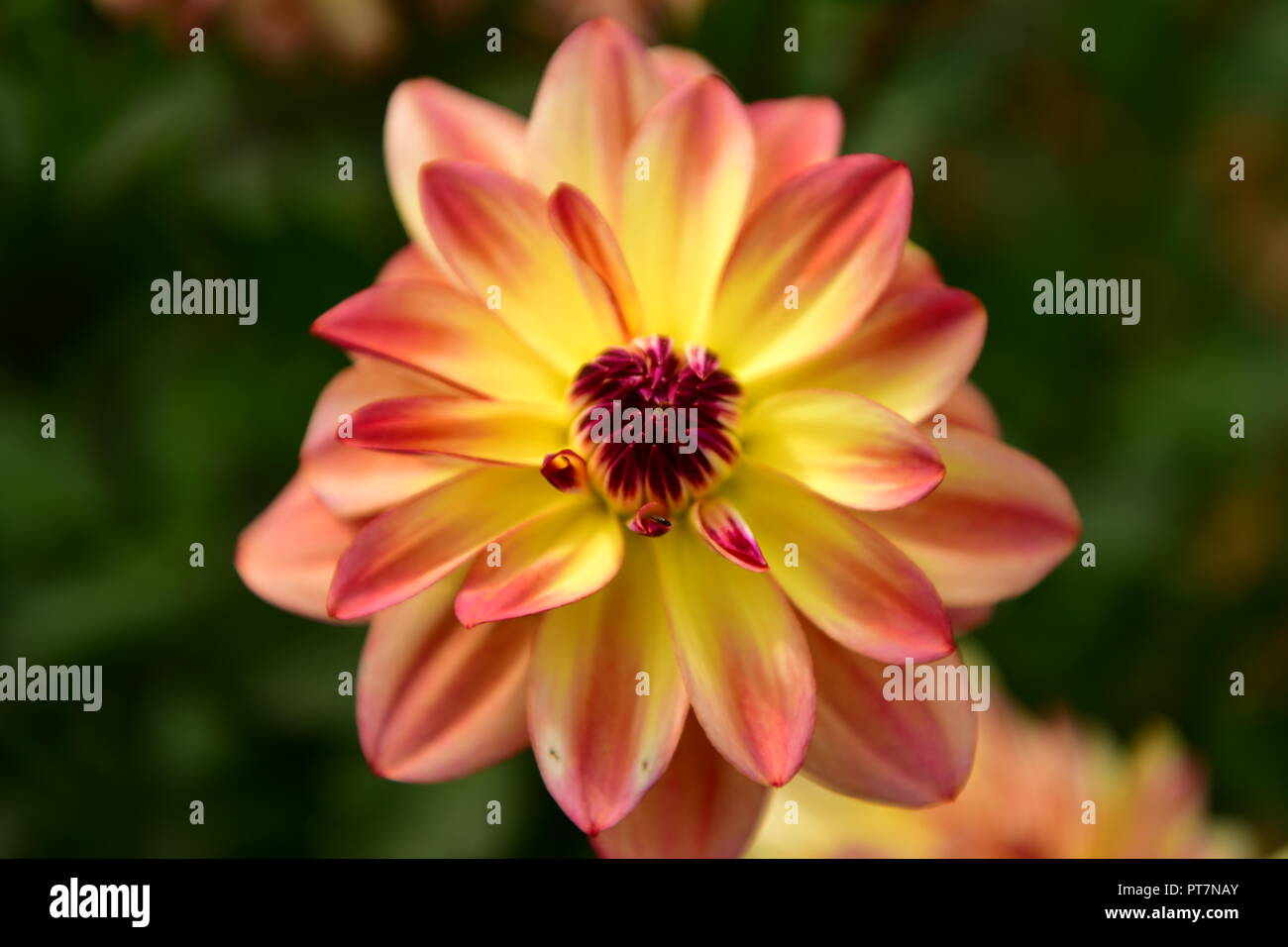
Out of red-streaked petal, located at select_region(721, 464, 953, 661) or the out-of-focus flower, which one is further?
the out-of-focus flower

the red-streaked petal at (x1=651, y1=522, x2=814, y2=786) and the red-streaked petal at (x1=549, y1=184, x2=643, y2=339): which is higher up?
the red-streaked petal at (x1=549, y1=184, x2=643, y2=339)

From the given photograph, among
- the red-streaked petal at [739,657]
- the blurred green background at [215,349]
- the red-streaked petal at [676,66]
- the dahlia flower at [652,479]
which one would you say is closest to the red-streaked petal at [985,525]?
the dahlia flower at [652,479]

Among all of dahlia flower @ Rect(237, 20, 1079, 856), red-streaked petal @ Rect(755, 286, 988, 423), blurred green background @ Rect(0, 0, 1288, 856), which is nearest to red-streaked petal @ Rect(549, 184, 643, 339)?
dahlia flower @ Rect(237, 20, 1079, 856)

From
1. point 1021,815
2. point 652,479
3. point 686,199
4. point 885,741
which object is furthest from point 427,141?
point 1021,815

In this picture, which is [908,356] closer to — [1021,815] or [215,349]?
[1021,815]

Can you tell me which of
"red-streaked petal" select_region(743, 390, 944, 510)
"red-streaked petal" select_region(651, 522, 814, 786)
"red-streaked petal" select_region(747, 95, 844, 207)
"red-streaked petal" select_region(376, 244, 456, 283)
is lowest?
"red-streaked petal" select_region(651, 522, 814, 786)

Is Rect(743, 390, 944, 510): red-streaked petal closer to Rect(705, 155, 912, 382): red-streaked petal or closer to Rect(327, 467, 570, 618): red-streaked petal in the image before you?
Rect(705, 155, 912, 382): red-streaked petal
